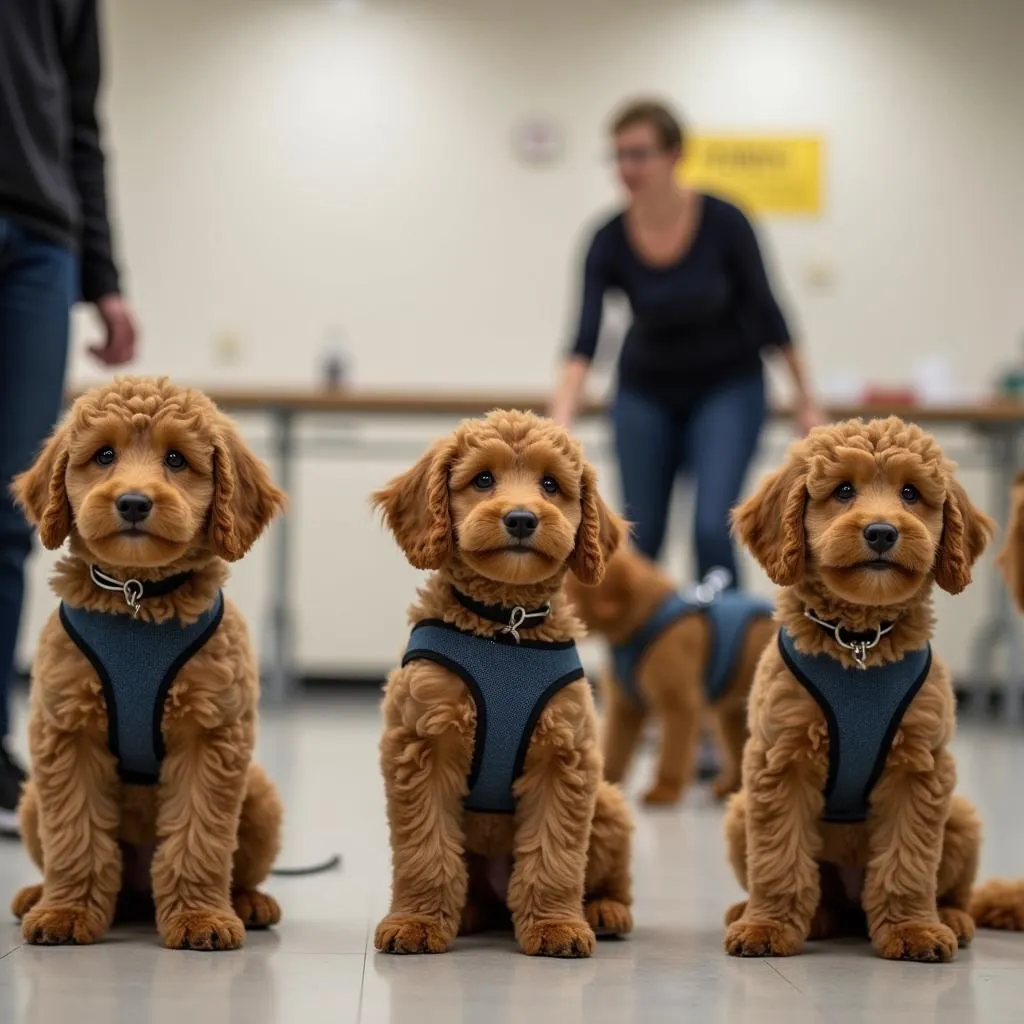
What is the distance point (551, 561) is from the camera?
8.87 ft

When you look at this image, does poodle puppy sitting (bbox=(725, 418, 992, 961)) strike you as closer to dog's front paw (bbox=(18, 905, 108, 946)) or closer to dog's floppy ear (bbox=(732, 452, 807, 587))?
dog's floppy ear (bbox=(732, 452, 807, 587))

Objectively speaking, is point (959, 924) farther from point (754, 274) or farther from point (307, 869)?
point (754, 274)

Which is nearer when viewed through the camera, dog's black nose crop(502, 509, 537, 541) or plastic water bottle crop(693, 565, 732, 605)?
dog's black nose crop(502, 509, 537, 541)

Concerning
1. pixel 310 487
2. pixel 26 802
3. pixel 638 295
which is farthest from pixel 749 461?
pixel 310 487

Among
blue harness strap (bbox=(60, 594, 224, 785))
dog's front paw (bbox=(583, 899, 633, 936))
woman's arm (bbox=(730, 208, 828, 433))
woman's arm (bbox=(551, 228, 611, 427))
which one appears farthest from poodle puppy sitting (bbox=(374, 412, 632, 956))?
woman's arm (bbox=(730, 208, 828, 433))

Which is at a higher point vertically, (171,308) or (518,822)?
(171,308)

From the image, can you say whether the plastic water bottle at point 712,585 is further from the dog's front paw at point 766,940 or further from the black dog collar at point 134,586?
the black dog collar at point 134,586

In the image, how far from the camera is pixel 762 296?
5188 mm

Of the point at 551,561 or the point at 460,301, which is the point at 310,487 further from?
the point at 551,561

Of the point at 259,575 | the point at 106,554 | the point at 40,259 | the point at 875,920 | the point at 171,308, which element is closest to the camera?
the point at 106,554

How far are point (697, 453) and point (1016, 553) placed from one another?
200 cm

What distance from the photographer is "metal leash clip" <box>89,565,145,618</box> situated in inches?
106

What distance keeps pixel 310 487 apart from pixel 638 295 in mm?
3662

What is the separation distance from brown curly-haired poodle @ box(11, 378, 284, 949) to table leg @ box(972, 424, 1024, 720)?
581 cm
